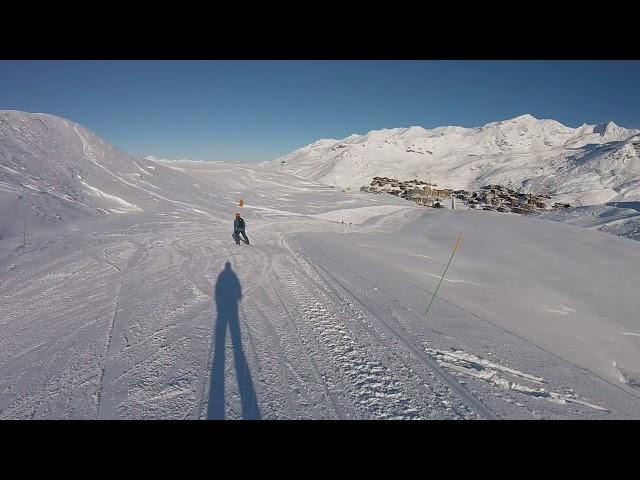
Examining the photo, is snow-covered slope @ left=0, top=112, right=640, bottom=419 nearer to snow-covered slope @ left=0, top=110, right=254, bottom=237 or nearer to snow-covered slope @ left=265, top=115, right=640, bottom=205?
snow-covered slope @ left=0, top=110, right=254, bottom=237

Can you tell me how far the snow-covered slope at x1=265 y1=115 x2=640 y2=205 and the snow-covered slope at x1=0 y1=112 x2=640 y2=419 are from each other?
2567 inches

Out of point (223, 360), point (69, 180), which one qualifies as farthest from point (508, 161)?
point (223, 360)

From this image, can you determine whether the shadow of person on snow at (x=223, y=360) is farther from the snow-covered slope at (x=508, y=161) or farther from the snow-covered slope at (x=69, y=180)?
the snow-covered slope at (x=508, y=161)

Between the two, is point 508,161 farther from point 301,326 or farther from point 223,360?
point 223,360

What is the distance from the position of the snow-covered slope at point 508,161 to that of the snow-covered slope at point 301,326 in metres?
65.2

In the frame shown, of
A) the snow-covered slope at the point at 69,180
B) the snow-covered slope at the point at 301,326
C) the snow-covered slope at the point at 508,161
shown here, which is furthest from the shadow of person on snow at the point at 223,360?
the snow-covered slope at the point at 508,161

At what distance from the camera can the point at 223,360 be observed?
4.25 metres

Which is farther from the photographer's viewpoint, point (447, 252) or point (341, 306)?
point (447, 252)

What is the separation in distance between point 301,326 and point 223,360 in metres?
1.47

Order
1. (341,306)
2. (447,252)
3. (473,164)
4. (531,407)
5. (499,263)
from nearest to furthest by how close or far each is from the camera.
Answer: (531,407) < (341,306) < (499,263) < (447,252) < (473,164)
